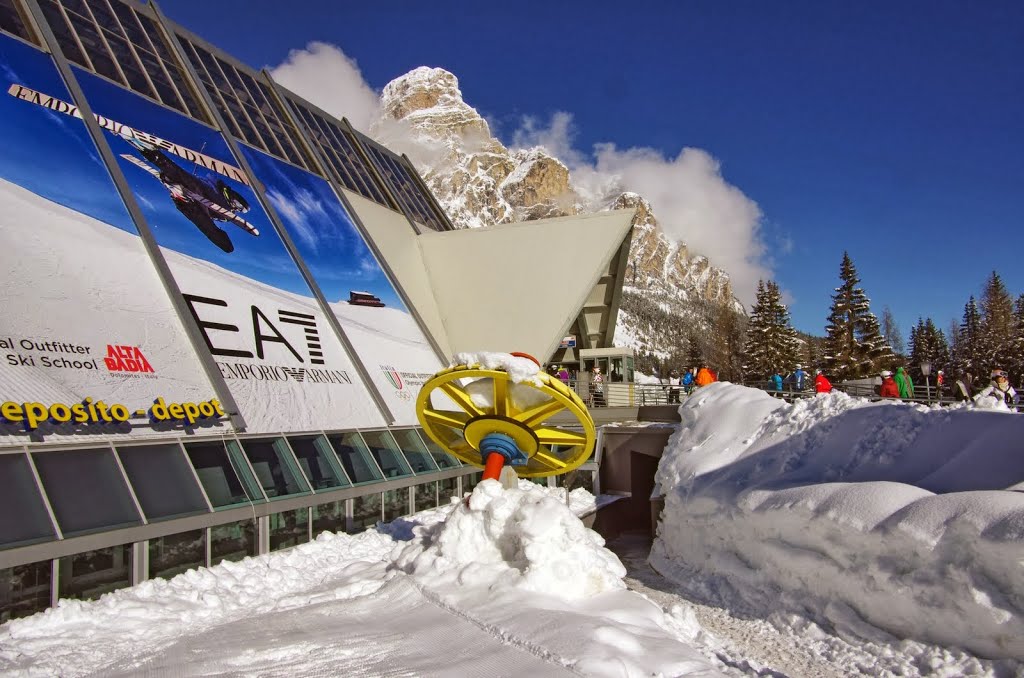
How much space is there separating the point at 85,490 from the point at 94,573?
3.41 feet

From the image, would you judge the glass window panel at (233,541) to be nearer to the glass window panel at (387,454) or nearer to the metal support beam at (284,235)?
the glass window panel at (387,454)

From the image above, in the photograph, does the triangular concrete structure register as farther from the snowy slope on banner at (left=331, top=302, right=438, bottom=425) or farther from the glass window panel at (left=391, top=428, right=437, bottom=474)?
the glass window panel at (left=391, top=428, right=437, bottom=474)

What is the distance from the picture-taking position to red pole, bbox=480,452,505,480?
Result: 10969 mm

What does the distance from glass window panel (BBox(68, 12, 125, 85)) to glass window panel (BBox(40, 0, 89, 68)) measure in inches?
9.1

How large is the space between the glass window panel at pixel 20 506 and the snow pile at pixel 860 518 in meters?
9.86

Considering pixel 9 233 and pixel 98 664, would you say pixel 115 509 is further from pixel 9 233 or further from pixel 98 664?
pixel 9 233

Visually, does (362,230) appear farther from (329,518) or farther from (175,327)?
(329,518)

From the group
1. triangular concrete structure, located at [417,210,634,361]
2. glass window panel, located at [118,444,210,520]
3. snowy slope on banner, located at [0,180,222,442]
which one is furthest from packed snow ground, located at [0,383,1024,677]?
triangular concrete structure, located at [417,210,634,361]

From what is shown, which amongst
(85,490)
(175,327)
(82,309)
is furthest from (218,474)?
(82,309)

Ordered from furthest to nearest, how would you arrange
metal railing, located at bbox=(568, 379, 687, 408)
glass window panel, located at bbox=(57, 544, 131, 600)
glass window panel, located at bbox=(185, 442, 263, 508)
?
metal railing, located at bbox=(568, 379, 687, 408)
glass window panel, located at bbox=(185, 442, 263, 508)
glass window panel, located at bbox=(57, 544, 131, 600)

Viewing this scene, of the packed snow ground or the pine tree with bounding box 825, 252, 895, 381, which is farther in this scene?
the pine tree with bounding box 825, 252, 895, 381

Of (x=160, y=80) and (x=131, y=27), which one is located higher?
(x=131, y=27)

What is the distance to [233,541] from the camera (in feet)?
31.8

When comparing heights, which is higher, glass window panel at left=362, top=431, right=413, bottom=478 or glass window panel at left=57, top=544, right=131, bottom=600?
glass window panel at left=362, top=431, right=413, bottom=478
